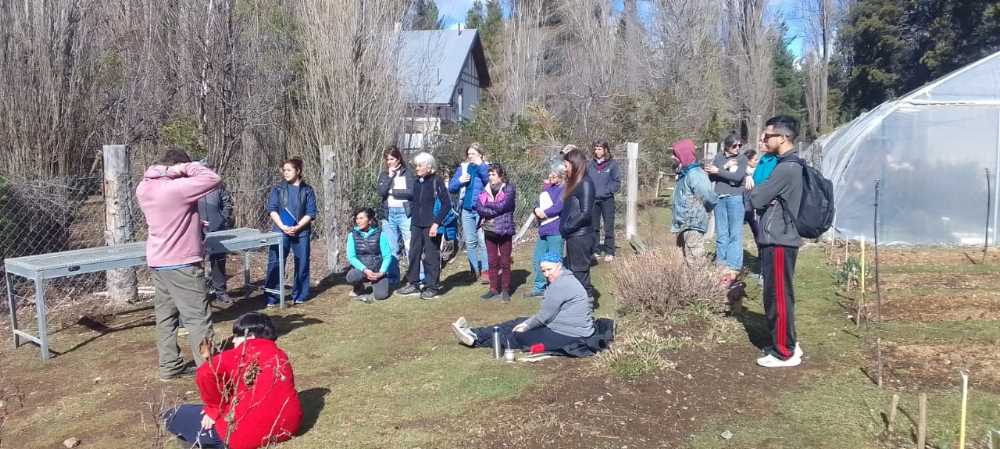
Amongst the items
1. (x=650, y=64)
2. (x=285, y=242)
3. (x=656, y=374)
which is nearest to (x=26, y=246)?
(x=285, y=242)

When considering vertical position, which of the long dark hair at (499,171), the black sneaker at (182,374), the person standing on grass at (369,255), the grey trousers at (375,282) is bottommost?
the black sneaker at (182,374)

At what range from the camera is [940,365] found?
19.3ft

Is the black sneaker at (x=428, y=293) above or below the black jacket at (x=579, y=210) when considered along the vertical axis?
below

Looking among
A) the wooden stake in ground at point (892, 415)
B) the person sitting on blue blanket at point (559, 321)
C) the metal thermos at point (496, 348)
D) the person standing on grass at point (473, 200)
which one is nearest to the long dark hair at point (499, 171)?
the person standing on grass at point (473, 200)

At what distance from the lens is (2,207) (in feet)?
24.7

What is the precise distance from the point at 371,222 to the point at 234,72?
Answer: 4112mm

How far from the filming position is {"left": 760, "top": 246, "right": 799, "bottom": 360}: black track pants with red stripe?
560cm

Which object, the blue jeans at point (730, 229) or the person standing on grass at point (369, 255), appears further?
the blue jeans at point (730, 229)

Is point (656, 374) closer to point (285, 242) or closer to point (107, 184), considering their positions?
point (285, 242)

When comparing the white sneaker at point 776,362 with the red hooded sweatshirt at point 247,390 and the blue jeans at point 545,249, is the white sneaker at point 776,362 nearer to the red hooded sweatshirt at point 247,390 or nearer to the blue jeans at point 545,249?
the blue jeans at point 545,249

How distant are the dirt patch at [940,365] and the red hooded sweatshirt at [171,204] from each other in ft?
17.5

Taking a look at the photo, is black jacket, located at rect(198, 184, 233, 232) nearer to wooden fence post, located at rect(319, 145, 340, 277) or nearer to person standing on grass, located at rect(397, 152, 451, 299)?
wooden fence post, located at rect(319, 145, 340, 277)

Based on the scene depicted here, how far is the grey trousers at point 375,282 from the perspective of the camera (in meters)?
8.45

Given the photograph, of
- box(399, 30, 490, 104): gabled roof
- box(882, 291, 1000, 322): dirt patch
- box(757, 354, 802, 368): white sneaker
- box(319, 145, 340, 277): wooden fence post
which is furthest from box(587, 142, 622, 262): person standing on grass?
box(757, 354, 802, 368): white sneaker
